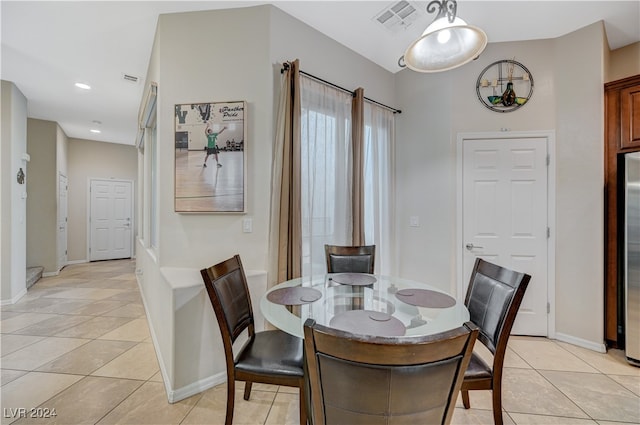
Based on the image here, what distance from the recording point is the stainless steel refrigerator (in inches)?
89.0

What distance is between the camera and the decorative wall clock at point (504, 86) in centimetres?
284

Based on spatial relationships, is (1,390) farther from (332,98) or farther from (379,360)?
(332,98)

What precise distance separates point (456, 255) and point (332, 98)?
80.7 inches

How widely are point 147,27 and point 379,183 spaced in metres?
2.67

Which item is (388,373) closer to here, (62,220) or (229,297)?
(229,297)

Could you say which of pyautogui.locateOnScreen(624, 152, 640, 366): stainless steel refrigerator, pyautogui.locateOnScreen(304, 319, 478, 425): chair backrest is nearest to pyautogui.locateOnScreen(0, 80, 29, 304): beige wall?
pyautogui.locateOnScreen(304, 319, 478, 425): chair backrest

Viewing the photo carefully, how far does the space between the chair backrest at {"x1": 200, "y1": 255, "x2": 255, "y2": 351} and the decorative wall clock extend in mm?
2924

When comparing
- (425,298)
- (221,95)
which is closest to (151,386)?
(425,298)

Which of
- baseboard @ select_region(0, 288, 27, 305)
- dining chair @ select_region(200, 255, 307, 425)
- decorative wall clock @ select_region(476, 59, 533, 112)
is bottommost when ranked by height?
baseboard @ select_region(0, 288, 27, 305)

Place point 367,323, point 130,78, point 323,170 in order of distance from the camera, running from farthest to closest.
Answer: point 130,78
point 323,170
point 367,323

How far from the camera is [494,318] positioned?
5.00 feet

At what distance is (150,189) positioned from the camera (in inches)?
132

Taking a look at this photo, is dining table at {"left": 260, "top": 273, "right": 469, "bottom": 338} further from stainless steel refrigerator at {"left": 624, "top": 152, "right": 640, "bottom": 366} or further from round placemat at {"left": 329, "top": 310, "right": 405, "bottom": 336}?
stainless steel refrigerator at {"left": 624, "top": 152, "right": 640, "bottom": 366}

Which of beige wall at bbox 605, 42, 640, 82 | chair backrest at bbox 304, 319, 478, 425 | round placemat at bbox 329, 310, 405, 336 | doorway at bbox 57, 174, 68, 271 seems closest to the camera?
chair backrest at bbox 304, 319, 478, 425
